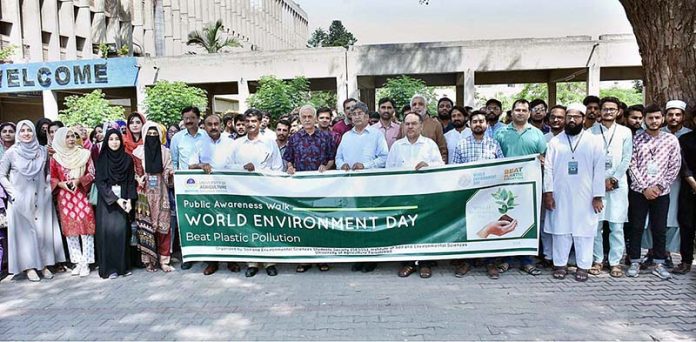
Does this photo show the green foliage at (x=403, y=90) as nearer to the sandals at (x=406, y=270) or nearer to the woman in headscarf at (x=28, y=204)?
the sandals at (x=406, y=270)

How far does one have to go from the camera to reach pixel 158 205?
5883 millimetres

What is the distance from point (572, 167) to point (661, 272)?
1424 millimetres

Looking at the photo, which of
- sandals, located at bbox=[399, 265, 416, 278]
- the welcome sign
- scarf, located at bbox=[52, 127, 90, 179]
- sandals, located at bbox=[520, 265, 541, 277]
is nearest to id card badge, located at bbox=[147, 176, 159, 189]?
the welcome sign

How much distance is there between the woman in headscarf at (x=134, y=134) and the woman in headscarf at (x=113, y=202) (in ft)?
0.75

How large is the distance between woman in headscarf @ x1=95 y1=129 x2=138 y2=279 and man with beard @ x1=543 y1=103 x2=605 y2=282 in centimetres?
456

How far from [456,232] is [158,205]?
333 cm

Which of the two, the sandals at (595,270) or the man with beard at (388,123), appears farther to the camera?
the man with beard at (388,123)

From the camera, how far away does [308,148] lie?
5977 millimetres

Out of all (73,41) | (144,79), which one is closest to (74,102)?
(144,79)

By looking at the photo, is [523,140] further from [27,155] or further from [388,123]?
[27,155]

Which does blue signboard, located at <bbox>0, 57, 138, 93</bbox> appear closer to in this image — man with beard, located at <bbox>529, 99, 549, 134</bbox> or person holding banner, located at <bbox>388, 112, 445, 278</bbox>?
person holding banner, located at <bbox>388, 112, 445, 278</bbox>

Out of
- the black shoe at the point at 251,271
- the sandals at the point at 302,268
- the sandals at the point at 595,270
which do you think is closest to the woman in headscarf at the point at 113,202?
the black shoe at the point at 251,271

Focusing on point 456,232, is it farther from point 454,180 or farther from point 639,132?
point 639,132

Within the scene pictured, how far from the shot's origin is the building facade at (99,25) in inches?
1102
